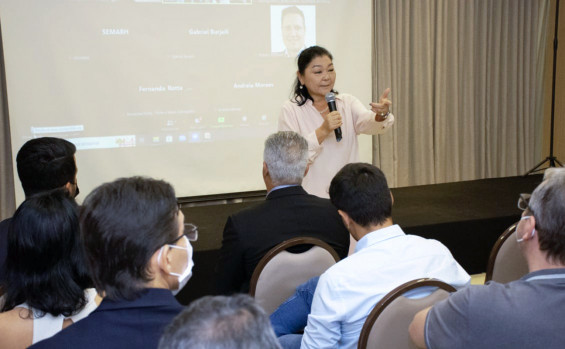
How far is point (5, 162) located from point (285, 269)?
3315mm

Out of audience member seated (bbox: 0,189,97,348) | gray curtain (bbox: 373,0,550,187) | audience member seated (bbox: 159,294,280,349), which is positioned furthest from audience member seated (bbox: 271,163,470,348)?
gray curtain (bbox: 373,0,550,187)

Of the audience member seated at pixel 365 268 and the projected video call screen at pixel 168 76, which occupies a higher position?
the projected video call screen at pixel 168 76

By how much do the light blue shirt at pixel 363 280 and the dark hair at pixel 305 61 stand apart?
173 centimetres

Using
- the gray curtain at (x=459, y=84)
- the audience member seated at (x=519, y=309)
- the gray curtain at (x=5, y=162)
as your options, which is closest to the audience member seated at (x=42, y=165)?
the audience member seated at (x=519, y=309)

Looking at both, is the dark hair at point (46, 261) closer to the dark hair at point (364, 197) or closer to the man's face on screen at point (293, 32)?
the dark hair at point (364, 197)

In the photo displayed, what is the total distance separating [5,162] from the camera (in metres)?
4.40

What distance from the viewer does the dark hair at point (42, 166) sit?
2264 millimetres

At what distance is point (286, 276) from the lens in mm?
1992

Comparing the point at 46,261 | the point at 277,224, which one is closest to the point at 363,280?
the point at 277,224

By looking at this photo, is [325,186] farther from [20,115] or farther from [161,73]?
[20,115]

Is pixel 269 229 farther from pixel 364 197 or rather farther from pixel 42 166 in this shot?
pixel 42 166

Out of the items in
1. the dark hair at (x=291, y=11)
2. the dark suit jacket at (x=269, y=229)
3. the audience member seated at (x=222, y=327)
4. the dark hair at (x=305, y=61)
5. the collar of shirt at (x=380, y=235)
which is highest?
the dark hair at (x=291, y=11)

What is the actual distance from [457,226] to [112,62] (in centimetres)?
286

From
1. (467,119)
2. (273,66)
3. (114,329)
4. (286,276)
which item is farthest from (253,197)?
(114,329)
